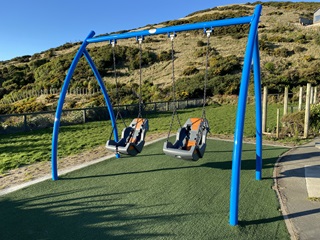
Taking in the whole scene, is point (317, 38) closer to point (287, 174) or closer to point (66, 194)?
point (287, 174)

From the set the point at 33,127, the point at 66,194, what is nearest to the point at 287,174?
the point at 66,194

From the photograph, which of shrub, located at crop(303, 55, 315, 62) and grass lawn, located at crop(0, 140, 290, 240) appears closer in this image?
grass lawn, located at crop(0, 140, 290, 240)

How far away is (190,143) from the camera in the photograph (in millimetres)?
5031

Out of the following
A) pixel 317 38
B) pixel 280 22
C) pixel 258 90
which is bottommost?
pixel 258 90

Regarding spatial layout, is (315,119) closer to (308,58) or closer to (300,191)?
(300,191)

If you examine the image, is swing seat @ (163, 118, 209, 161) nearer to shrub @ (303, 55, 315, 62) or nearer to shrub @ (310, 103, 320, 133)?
shrub @ (310, 103, 320, 133)

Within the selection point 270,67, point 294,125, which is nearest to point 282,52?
point 270,67

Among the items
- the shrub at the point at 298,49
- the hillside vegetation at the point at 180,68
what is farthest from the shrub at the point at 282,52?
the shrub at the point at 298,49

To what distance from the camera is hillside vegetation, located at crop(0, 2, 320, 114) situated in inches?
935

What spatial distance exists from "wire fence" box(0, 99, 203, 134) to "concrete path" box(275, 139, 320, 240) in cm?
962

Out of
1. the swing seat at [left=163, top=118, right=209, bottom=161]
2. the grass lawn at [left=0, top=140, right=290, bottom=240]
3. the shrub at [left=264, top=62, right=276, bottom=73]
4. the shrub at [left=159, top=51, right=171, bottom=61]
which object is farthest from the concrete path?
the shrub at [left=159, top=51, right=171, bottom=61]

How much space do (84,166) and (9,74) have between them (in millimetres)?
32510

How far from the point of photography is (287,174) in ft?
15.8

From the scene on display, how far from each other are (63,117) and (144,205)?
10.3 meters
